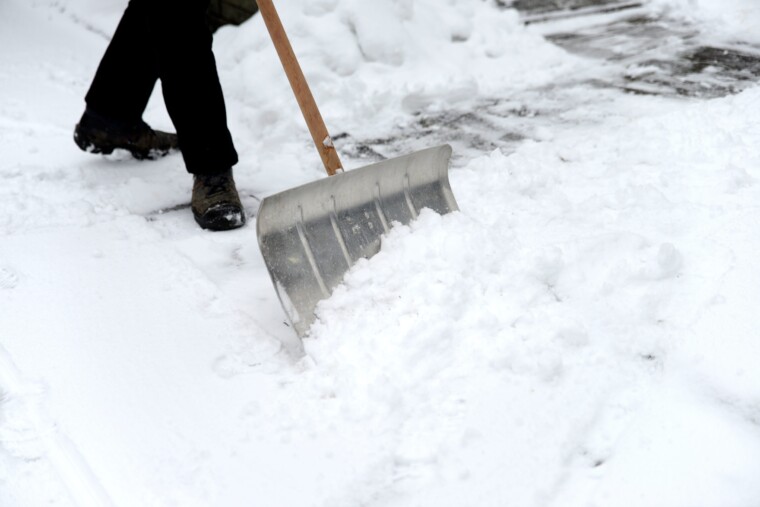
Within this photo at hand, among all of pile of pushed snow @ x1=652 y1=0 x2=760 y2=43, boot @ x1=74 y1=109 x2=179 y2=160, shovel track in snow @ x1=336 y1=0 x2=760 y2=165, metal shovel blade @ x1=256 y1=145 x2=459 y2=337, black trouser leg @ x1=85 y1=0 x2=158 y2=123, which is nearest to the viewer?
metal shovel blade @ x1=256 y1=145 x2=459 y2=337

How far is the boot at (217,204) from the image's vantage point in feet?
7.53

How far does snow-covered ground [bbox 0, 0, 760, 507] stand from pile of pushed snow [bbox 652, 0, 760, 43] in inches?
49.1

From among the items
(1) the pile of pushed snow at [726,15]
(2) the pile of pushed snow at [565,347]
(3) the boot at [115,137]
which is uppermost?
(1) the pile of pushed snow at [726,15]

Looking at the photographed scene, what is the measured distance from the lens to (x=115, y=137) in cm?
267

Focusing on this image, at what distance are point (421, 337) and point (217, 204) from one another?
967 millimetres

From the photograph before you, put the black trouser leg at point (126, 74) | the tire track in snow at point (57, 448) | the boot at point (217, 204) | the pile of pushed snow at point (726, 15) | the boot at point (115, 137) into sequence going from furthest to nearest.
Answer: the pile of pushed snow at point (726, 15)
the boot at point (115, 137)
the black trouser leg at point (126, 74)
the boot at point (217, 204)
the tire track in snow at point (57, 448)

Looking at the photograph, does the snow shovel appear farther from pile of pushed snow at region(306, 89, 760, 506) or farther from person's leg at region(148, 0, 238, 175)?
person's leg at region(148, 0, 238, 175)

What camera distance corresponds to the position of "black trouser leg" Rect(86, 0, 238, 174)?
7.14 feet

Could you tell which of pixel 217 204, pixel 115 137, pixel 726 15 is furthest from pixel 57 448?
pixel 726 15

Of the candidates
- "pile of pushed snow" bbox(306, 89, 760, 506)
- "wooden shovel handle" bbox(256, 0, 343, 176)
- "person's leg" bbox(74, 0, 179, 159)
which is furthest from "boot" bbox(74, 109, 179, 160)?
"pile of pushed snow" bbox(306, 89, 760, 506)

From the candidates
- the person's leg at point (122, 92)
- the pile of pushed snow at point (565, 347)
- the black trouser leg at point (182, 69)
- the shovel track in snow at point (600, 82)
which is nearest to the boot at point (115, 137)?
the person's leg at point (122, 92)

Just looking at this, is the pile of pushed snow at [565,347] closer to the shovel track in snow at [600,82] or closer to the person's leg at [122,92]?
the shovel track in snow at [600,82]

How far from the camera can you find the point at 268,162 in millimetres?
2844

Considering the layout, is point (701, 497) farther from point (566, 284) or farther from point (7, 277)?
point (7, 277)
